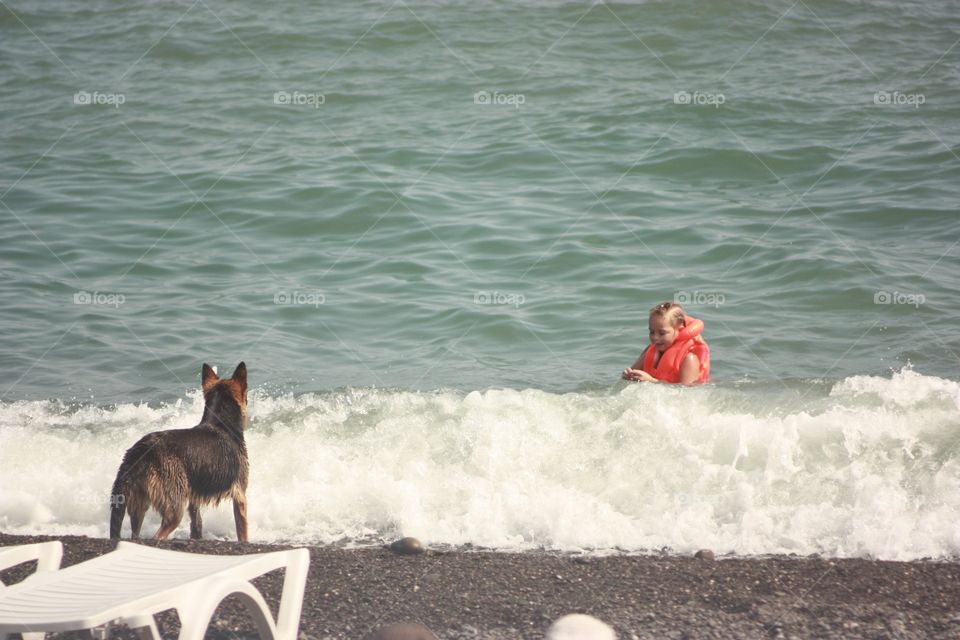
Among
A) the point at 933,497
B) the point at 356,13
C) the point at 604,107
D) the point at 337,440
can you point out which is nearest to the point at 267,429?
the point at 337,440

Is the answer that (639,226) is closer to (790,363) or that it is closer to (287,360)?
(790,363)

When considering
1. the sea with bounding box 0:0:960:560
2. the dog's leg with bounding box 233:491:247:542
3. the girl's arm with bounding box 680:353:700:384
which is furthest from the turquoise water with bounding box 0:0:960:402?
the dog's leg with bounding box 233:491:247:542

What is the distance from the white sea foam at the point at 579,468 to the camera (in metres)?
7.05

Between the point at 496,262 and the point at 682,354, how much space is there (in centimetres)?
370

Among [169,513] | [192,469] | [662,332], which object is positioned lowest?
[169,513]

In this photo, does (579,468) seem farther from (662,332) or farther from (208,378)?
(208,378)

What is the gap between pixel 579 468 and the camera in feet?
26.3

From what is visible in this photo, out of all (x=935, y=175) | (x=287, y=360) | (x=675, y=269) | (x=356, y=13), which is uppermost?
(x=356, y=13)

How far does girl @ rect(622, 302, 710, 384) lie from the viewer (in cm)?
900

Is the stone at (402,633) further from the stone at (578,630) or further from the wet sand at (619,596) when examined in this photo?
the stone at (578,630)

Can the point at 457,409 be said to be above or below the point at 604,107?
below

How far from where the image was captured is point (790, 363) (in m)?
9.88

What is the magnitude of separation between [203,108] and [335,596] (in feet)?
40.3

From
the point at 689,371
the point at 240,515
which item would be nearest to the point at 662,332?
the point at 689,371
